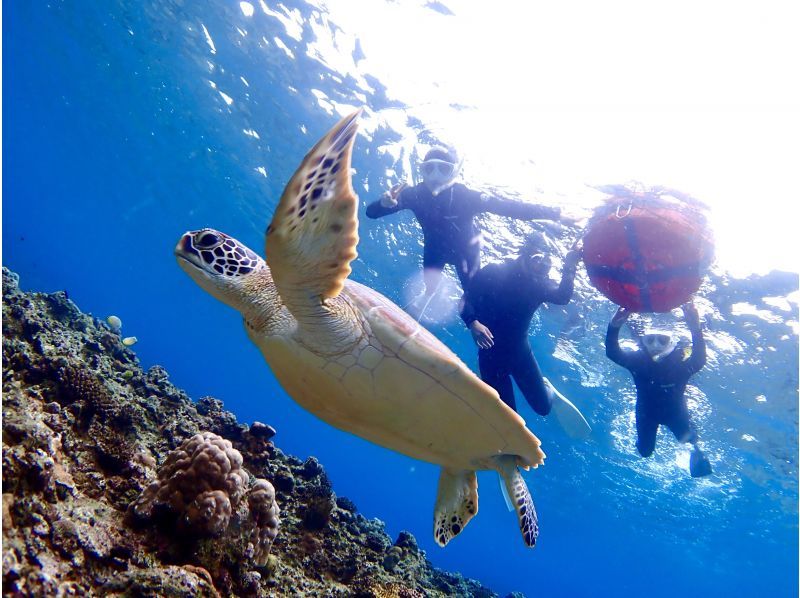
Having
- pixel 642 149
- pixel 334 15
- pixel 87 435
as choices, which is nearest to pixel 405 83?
pixel 334 15

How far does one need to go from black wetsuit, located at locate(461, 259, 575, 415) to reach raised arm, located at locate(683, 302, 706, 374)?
200cm

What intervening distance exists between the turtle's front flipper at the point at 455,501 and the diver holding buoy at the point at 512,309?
310 centimetres

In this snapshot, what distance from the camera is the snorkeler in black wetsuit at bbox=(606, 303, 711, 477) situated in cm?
754

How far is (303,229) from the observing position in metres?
2.31

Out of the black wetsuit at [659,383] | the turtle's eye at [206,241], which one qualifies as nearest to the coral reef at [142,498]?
the turtle's eye at [206,241]

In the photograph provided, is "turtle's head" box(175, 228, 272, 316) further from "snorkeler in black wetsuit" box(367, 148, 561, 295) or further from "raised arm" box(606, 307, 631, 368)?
"raised arm" box(606, 307, 631, 368)

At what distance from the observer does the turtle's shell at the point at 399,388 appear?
115 inches

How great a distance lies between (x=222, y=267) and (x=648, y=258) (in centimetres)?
491

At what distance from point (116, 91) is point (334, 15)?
1405 cm

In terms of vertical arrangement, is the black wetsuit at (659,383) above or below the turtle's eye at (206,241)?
above

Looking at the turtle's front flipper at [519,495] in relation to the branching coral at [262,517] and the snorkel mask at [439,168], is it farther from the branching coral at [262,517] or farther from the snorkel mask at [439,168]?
the snorkel mask at [439,168]

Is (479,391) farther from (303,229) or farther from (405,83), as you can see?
(405,83)

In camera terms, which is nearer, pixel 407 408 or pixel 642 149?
pixel 407 408

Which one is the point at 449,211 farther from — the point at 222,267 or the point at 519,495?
the point at 222,267
